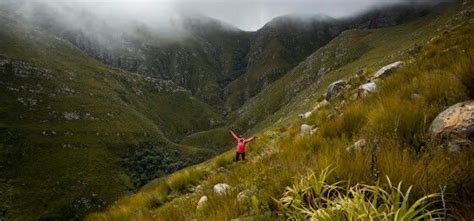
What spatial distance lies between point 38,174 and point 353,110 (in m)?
180

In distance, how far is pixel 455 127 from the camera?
4766 millimetres

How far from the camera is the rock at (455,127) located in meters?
4.57

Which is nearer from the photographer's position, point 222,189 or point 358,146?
point 358,146

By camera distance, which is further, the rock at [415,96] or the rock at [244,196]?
the rock at [415,96]

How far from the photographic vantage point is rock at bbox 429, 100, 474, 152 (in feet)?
15.0

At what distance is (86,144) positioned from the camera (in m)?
193

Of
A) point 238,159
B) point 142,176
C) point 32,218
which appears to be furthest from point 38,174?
point 238,159

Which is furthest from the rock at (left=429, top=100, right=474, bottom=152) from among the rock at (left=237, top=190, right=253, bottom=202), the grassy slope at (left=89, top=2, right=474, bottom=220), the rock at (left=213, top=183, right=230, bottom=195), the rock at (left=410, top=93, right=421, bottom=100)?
the rock at (left=213, top=183, right=230, bottom=195)

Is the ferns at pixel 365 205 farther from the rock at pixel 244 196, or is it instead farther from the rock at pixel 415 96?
the rock at pixel 415 96

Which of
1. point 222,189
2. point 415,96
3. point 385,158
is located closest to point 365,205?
point 385,158

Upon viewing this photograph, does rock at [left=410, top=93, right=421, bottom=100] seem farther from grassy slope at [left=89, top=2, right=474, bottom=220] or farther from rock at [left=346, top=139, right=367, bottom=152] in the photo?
rock at [left=346, top=139, right=367, bottom=152]

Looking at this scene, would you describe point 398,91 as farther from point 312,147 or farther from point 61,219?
point 61,219

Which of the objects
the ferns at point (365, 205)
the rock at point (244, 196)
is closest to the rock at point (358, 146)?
the ferns at point (365, 205)

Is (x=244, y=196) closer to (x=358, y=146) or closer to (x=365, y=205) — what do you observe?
(x=358, y=146)
